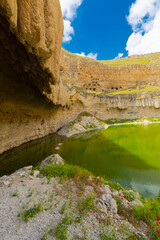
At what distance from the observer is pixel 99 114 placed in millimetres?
38125

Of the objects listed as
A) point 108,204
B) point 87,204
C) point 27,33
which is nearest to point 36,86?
point 27,33

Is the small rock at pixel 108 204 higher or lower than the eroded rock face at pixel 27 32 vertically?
lower

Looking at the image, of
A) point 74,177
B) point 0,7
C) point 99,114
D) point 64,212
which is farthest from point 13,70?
point 99,114

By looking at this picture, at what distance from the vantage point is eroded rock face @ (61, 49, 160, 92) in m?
50.0

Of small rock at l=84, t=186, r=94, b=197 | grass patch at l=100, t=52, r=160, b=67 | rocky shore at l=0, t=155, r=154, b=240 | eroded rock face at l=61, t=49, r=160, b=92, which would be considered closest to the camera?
rocky shore at l=0, t=155, r=154, b=240

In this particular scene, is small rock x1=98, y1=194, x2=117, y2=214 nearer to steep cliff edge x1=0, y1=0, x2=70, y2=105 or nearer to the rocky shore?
the rocky shore

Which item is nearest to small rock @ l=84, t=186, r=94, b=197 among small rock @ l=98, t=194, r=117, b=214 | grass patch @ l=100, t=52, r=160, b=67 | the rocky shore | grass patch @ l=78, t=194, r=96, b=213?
the rocky shore

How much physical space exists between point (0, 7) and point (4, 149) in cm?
Answer: 1152

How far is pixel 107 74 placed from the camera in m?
56.2

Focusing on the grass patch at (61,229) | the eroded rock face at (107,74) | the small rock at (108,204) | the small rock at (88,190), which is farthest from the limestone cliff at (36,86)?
the eroded rock face at (107,74)

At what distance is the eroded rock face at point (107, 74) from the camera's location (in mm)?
49975

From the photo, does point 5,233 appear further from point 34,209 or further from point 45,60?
point 45,60

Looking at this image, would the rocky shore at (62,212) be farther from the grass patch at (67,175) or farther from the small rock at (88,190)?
the grass patch at (67,175)

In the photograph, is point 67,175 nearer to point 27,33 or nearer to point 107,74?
point 27,33
